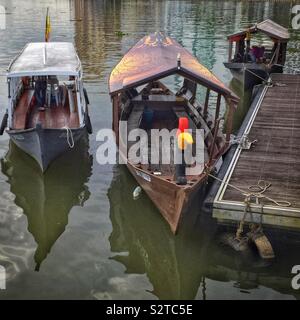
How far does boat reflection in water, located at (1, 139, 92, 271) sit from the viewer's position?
12156 millimetres

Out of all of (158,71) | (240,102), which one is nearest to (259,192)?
(158,71)

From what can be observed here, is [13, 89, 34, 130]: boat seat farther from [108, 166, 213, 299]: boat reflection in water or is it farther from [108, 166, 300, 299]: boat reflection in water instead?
[108, 166, 300, 299]: boat reflection in water

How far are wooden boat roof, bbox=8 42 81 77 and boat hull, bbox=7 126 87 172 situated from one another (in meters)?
2.25

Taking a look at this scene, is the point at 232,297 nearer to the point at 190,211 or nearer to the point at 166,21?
the point at 190,211

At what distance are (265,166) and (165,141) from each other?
11.8 ft

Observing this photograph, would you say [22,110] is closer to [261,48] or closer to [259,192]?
[259,192]

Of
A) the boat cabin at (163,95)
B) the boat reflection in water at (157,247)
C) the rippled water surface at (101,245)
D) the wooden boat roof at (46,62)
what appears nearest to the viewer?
the rippled water surface at (101,245)

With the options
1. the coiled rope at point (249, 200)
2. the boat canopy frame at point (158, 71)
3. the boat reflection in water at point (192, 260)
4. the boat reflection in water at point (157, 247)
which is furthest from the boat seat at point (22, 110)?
the coiled rope at point (249, 200)

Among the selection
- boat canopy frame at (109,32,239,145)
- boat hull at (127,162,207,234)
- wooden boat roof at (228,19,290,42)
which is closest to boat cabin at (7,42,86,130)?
boat canopy frame at (109,32,239,145)

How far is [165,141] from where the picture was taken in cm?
1498

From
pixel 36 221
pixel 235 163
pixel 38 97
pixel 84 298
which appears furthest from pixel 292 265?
pixel 38 97

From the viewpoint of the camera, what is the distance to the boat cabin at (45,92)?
15656 millimetres

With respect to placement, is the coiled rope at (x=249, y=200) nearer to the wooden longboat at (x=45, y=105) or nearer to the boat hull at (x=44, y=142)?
the boat hull at (x=44, y=142)

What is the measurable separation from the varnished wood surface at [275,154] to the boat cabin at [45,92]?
623cm
